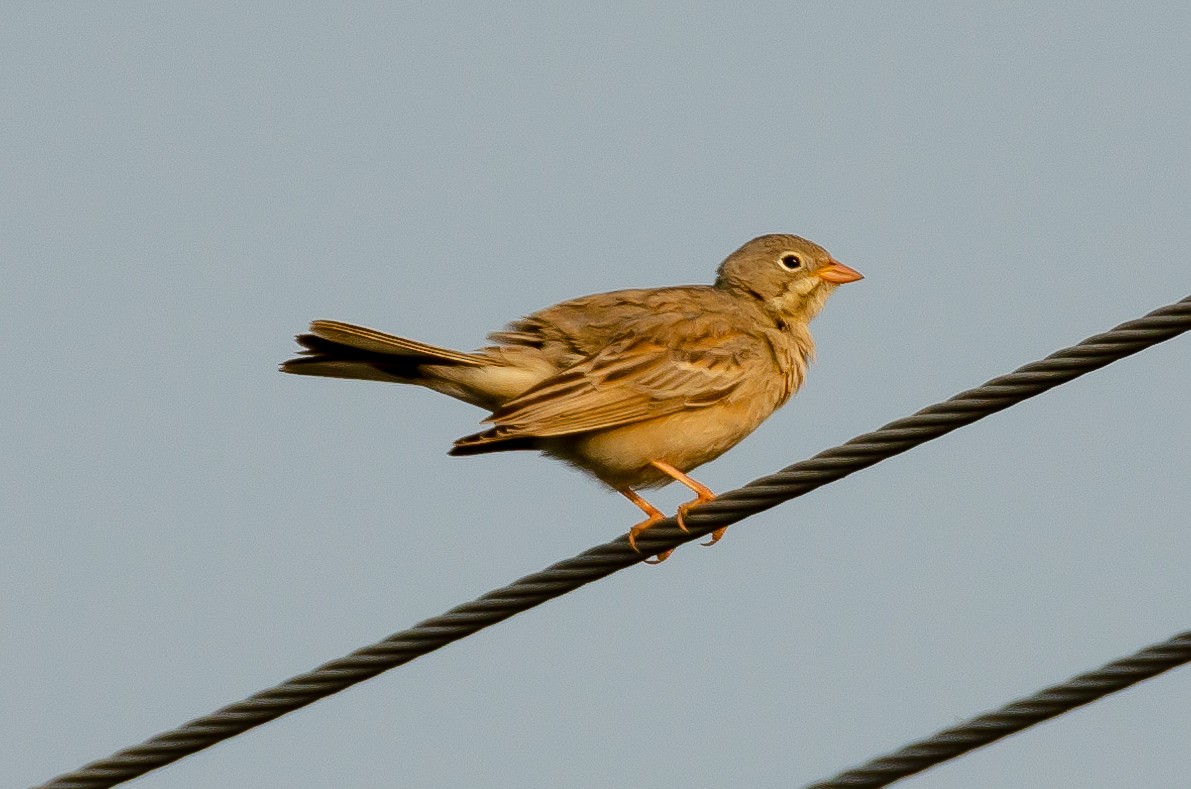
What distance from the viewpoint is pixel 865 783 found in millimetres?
5738

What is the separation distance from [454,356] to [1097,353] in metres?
4.27

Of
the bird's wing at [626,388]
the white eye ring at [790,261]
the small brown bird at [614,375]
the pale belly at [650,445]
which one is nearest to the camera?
the bird's wing at [626,388]

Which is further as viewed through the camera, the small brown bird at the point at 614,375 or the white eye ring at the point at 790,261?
the white eye ring at the point at 790,261

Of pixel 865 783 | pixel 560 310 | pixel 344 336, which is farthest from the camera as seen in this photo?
pixel 560 310

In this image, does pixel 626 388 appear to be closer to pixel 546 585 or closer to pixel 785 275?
pixel 785 275

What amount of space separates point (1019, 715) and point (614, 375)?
4.54 meters

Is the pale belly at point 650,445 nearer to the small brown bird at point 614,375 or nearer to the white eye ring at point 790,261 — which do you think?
the small brown bird at point 614,375

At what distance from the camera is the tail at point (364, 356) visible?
9.38 meters

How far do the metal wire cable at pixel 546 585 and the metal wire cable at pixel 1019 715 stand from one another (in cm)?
120

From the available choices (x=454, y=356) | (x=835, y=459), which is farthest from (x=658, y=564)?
(x=835, y=459)

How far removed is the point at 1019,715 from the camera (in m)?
5.60

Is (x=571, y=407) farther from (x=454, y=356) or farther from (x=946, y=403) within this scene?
(x=946, y=403)

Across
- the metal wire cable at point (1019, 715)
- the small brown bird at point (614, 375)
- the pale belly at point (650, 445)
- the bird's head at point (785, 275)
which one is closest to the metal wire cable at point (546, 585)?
the metal wire cable at point (1019, 715)

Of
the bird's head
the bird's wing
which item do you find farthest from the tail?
the bird's head
